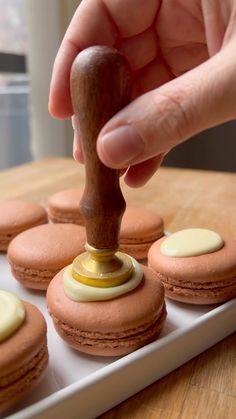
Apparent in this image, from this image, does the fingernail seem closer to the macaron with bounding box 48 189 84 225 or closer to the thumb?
the thumb

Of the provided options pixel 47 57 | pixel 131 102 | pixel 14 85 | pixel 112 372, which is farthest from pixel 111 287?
pixel 14 85

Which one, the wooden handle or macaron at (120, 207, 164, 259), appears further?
macaron at (120, 207, 164, 259)

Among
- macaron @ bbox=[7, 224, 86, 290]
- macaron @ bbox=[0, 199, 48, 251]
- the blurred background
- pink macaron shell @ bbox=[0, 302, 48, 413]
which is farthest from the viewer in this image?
the blurred background

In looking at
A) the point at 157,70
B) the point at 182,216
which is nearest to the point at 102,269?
the point at 157,70

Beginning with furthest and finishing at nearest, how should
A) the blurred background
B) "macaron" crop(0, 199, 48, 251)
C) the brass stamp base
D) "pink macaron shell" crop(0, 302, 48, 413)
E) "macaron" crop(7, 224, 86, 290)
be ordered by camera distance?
the blurred background, "macaron" crop(0, 199, 48, 251), "macaron" crop(7, 224, 86, 290), the brass stamp base, "pink macaron shell" crop(0, 302, 48, 413)

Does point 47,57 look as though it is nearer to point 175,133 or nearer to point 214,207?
point 214,207

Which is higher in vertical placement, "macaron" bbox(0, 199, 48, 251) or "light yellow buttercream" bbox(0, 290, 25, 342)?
"light yellow buttercream" bbox(0, 290, 25, 342)

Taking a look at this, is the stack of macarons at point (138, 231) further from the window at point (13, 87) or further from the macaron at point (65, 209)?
the window at point (13, 87)

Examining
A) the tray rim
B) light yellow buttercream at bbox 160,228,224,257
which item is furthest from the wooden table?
light yellow buttercream at bbox 160,228,224,257
